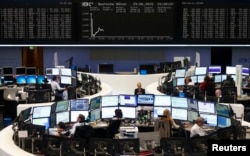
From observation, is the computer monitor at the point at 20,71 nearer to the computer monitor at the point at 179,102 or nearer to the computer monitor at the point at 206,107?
the computer monitor at the point at 179,102

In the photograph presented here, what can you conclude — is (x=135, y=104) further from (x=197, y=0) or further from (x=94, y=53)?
(x=94, y=53)

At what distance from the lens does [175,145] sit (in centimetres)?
855

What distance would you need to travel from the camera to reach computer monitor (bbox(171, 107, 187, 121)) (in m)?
11.8

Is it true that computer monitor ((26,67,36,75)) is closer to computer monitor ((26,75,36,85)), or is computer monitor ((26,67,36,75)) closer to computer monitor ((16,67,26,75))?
computer monitor ((16,67,26,75))

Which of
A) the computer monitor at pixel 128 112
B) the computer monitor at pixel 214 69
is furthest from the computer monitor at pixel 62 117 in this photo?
the computer monitor at pixel 214 69

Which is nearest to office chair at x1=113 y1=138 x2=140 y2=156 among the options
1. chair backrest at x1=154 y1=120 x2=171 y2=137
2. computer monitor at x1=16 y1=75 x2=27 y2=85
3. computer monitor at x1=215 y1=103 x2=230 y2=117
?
chair backrest at x1=154 y1=120 x2=171 y2=137

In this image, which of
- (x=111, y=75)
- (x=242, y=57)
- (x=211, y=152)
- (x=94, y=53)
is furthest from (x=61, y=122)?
(x=242, y=57)

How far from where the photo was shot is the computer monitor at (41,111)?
10.7m

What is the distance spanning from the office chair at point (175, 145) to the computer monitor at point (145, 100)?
12.0ft

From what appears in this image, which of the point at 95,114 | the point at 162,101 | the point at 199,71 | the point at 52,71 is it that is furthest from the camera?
the point at 52,71

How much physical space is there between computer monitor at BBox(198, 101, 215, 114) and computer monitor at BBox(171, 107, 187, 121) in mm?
411

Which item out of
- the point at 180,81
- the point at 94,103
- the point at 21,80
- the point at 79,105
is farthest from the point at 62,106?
the point at 21,80

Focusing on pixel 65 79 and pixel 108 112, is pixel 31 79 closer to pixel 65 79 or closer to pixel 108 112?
pixel 65 79

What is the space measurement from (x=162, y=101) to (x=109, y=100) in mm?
1047
